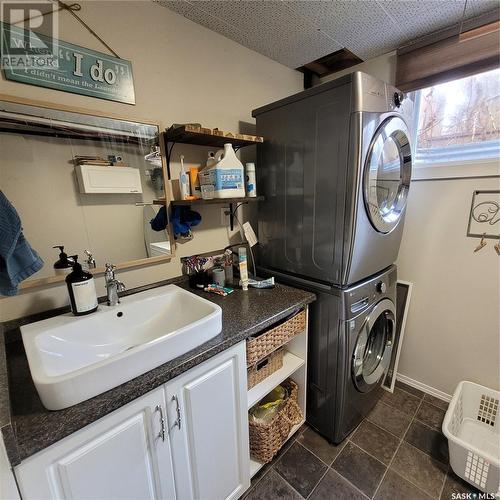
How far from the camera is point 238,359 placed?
1.03m

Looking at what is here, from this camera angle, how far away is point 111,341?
1.07 meters

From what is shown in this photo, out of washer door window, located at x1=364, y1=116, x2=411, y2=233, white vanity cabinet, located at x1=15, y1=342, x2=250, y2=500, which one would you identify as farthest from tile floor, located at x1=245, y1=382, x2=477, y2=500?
washer door window, located at x1=364, y1=116, x2=411, y2=233

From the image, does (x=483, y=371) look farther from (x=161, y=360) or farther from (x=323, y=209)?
(x=161, y=360)

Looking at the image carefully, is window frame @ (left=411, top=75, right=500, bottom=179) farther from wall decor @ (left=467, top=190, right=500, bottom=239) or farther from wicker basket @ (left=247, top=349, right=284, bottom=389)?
wicker basket @ (left=247, top=349, right=284, bottom=389)

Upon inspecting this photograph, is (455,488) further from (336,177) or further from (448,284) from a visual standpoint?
(336,177)

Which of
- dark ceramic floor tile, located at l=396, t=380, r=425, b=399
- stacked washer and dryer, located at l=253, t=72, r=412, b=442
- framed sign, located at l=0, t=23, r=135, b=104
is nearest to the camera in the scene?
framed sign, located at l=0, t=23, r=135, b=104

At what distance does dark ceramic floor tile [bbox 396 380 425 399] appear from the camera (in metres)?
1.85

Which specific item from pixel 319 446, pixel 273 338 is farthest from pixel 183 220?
pixel 319 446

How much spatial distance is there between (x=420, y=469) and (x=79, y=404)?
1695 mm

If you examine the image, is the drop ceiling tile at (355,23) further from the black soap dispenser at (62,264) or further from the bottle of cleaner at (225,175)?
the black soap dispenser at (62,264)

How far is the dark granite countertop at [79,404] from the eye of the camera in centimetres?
59
